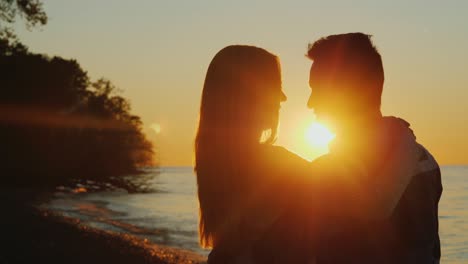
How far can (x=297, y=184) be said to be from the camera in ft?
11.7

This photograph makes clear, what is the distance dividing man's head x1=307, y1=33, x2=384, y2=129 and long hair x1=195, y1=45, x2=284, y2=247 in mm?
392

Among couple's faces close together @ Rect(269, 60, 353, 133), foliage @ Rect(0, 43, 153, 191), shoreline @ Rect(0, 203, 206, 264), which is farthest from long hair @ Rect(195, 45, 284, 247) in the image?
foliage @ Rect(0, 43, 153, 191)

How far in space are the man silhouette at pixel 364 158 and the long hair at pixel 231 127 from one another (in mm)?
401

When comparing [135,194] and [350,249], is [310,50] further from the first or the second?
[135,194]

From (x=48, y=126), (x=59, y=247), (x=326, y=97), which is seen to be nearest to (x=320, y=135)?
(x=326, y=97)

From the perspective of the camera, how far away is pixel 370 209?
359cm

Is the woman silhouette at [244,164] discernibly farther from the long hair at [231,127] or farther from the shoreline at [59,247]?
the shoreline at [59,247]

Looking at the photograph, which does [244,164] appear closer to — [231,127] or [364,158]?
[231,127]

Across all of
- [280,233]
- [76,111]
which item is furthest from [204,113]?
[76,111]

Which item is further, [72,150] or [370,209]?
[72,150]

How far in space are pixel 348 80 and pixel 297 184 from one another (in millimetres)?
783

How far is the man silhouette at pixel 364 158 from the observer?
3.58 metres

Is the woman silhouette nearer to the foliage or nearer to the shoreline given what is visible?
the shoreline

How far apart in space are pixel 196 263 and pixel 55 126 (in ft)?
133
